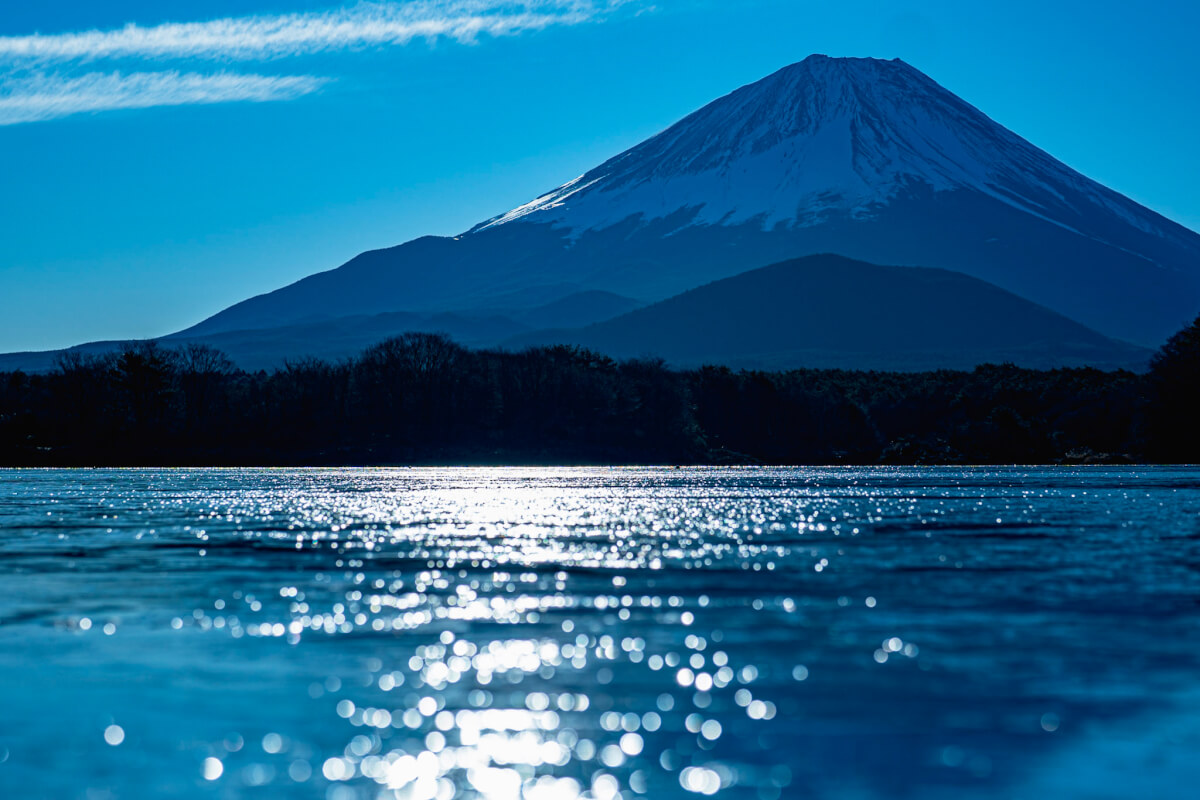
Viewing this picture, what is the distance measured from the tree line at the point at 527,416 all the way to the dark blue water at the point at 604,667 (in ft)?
323

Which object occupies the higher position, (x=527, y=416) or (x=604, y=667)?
(x=527, y=416)

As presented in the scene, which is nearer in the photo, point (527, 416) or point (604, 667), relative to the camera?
point (604, 667)

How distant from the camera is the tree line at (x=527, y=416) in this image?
131m

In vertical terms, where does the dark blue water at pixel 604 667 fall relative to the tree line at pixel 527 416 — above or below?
below

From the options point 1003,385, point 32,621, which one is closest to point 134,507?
point 32,621

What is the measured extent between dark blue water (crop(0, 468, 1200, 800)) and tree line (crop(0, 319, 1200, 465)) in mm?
98366

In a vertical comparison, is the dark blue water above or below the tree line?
below

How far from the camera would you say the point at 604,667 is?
17.7 m

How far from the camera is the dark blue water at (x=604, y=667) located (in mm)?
12977

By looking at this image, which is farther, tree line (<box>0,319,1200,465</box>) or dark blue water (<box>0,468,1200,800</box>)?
tree line (<box>0,319,1200,465</box>)

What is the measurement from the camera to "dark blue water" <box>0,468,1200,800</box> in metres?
13.0

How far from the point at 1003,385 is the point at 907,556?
12566 cm

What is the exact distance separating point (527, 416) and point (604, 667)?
12350cm

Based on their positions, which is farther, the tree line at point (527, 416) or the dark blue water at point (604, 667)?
the tree line at point (527, 416)
